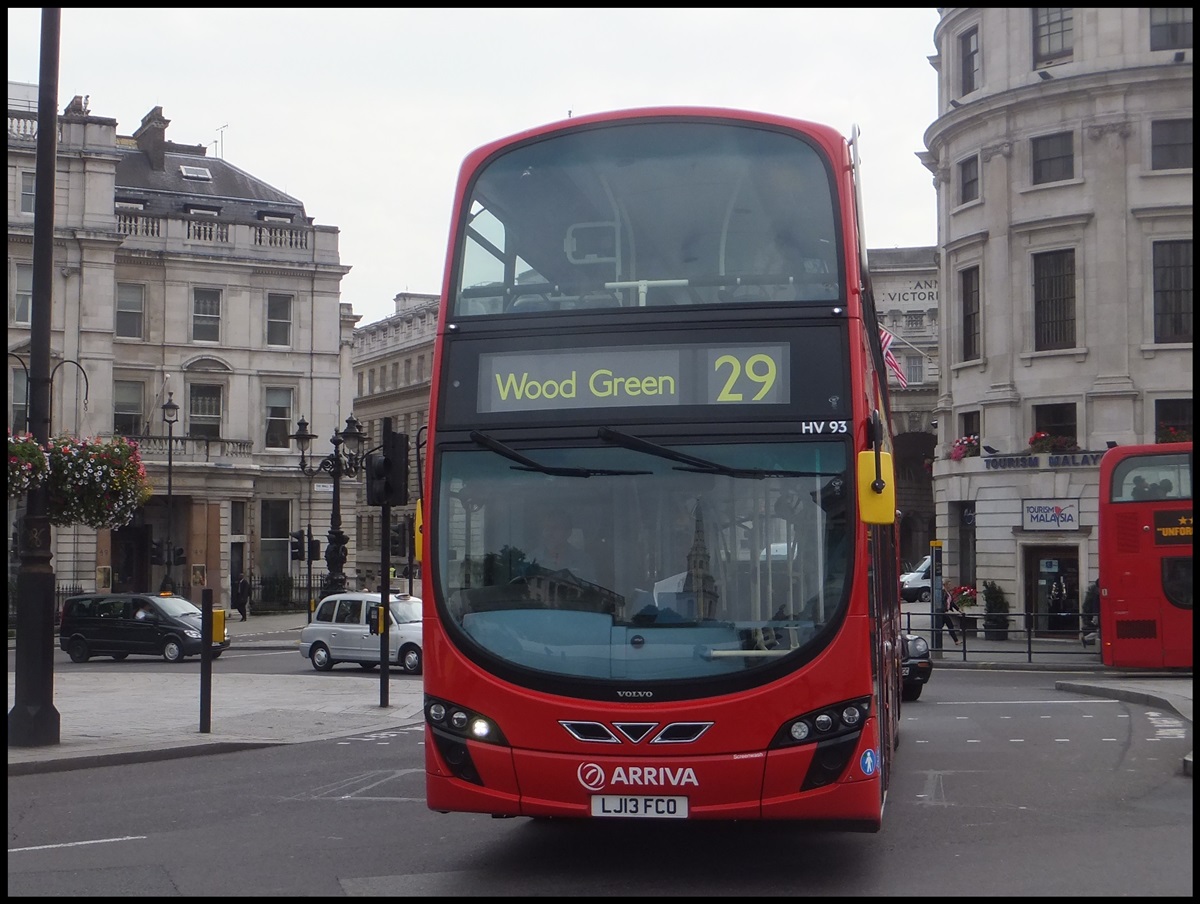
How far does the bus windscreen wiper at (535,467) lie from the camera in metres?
8.34

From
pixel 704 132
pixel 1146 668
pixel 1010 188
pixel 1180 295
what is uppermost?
pixel 1010 188

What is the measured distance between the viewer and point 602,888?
811cm

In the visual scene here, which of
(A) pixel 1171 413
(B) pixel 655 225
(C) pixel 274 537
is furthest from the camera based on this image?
(C) pixel 274 537

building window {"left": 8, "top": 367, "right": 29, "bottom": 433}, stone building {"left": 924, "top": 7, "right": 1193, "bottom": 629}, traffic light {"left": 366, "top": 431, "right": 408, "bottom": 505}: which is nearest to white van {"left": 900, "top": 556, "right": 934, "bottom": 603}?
stone building {"left": 924, "top": 7, "right": 1193, "bottom": 629}

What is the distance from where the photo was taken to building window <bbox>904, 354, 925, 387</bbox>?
2899 inches

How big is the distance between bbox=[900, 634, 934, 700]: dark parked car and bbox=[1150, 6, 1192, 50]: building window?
18858mm

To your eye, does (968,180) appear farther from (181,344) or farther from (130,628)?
(181,344)

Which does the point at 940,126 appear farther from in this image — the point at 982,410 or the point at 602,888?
the point at 602,888

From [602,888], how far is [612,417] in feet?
8.20

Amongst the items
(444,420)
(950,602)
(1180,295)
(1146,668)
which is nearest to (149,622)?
(950,602)

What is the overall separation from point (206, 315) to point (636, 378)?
52.4 meters

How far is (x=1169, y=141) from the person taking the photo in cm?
3522

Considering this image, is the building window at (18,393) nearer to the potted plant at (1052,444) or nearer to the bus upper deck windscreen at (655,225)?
the potted plant at (1052,444)

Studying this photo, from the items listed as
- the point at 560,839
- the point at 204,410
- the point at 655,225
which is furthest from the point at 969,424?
the point at 655,225
